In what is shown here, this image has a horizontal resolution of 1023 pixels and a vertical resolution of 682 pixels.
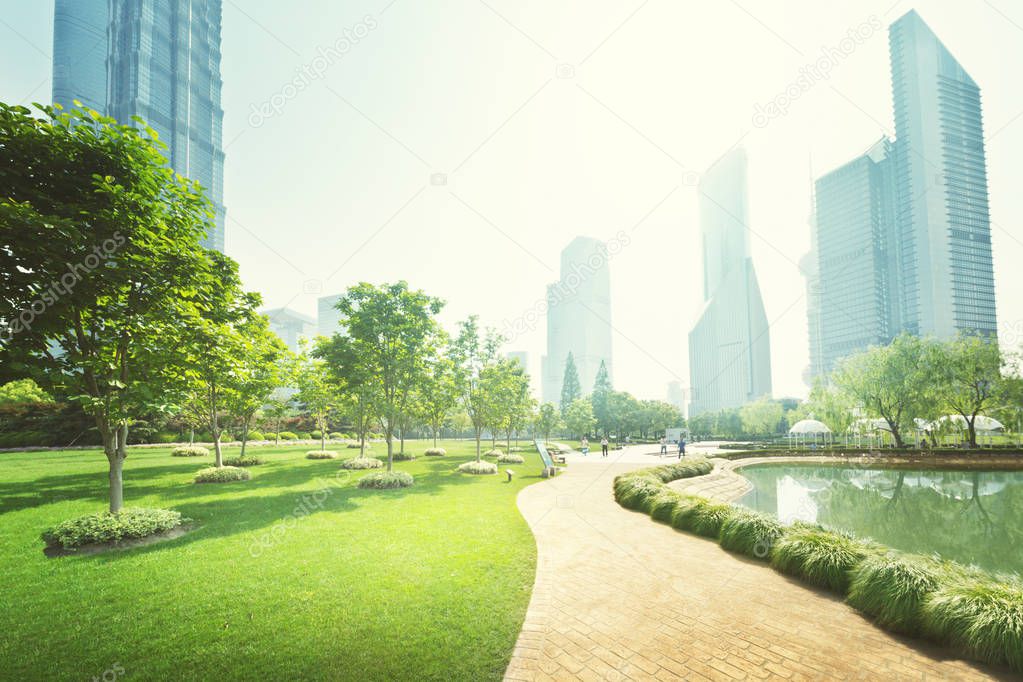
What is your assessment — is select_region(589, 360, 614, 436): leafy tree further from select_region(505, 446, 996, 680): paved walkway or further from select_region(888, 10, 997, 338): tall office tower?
select_region(888, 10, 997, 338): tall office tower

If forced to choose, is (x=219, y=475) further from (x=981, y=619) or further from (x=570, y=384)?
(x=570, y=384)

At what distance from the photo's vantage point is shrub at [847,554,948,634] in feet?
17.7

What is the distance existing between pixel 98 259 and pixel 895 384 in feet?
147

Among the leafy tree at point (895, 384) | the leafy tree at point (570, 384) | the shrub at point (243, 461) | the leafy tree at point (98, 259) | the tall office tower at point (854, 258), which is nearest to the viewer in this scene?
the leafy tree at point (98, 259)

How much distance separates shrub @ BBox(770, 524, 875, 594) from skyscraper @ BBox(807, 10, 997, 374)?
122m

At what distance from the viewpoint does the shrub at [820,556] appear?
6.83 m

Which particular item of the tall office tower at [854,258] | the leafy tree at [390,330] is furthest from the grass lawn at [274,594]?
the tall office tower at [854,258]

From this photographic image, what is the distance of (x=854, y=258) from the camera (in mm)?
134750

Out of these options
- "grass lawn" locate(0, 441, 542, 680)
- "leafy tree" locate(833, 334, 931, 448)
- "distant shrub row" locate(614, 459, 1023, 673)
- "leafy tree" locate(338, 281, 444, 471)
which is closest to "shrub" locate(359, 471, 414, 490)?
"leafy tree" locate(338, 281, 444, 471)

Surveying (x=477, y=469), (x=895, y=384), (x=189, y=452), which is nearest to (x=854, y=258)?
(x=895, y=384)

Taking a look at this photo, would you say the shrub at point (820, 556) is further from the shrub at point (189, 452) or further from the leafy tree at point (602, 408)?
the leafy tree at point (602, 408)

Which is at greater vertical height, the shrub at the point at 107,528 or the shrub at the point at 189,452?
the shrub at the point at 107,528

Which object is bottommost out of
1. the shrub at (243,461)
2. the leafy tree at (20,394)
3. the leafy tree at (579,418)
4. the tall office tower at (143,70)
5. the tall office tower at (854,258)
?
the leafy tree at (579,418)

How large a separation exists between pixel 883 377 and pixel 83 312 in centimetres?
4508
